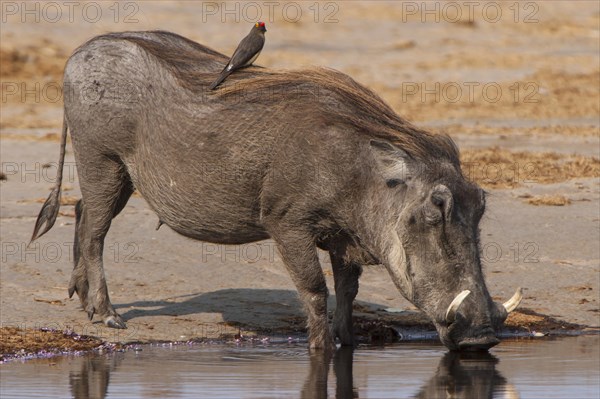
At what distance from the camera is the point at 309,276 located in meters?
7.89

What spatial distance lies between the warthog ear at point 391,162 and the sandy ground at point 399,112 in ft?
4.17

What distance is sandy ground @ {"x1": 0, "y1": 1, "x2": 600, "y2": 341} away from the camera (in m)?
9.28

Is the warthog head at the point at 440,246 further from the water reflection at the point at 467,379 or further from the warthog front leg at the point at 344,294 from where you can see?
the warthog front leg at the point at 344,294

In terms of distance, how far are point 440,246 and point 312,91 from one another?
128 centimetres

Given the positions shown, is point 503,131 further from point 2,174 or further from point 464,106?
point 2,174

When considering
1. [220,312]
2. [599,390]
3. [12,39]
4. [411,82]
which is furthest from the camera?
[12,39]

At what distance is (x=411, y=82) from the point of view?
21.9m

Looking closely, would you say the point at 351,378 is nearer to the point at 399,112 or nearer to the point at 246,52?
the point at 246,52

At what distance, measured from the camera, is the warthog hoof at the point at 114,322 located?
8539mm

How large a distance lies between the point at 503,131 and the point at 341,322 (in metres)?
9.70

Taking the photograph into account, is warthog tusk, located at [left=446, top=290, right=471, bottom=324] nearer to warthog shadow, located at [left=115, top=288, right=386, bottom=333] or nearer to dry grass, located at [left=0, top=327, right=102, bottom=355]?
warthog shadow, located at [left=115, top=288, right=386, bottom=333]

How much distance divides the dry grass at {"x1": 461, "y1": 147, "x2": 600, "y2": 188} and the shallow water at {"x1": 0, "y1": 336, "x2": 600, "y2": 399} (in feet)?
16.9

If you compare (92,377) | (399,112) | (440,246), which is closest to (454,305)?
(440,246)

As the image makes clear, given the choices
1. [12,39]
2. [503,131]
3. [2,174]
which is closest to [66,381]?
[2,174]
